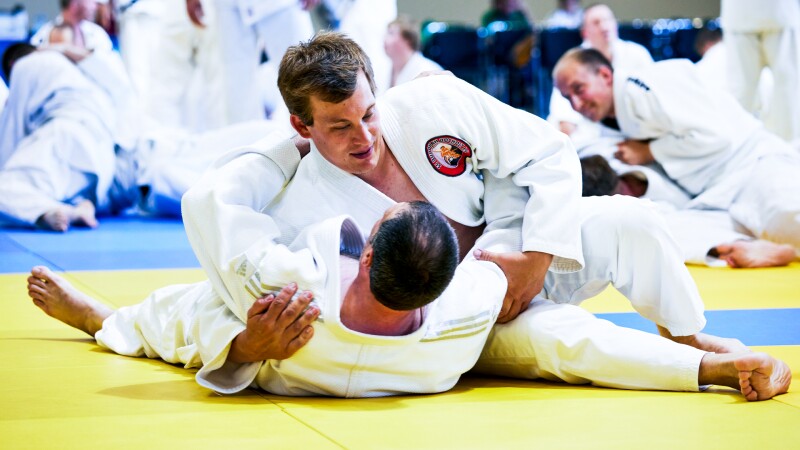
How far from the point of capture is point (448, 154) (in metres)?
2.96

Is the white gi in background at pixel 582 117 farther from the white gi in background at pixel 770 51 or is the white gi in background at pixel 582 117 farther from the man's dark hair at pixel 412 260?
the man's dark hair at pixel 412 260

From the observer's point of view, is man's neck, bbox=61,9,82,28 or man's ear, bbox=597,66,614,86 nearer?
man's ear, bbox=597,66,614,86

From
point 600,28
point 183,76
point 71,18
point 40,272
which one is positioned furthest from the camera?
point 71,18

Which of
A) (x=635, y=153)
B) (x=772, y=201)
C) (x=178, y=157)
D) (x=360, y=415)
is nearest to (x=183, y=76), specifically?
(x=178, y=157)

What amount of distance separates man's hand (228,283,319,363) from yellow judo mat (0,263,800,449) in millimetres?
142

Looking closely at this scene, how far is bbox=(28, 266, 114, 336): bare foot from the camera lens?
3.43 metres

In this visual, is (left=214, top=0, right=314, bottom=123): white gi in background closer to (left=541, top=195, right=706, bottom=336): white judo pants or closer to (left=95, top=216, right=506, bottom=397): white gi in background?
(left=541, top=195, right=706, bottom=336): white judo pants

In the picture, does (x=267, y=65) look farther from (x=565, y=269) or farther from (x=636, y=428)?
(x=636, y=428)

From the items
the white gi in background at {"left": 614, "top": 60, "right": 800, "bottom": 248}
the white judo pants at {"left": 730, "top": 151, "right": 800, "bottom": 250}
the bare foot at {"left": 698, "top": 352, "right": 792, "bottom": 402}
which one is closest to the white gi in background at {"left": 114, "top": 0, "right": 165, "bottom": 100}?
the white gi in background at {"left": 614, "top": 60, "right": 800, "bottom": 248}

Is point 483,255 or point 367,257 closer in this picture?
point 367,257

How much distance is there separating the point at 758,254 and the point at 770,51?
4063 mm

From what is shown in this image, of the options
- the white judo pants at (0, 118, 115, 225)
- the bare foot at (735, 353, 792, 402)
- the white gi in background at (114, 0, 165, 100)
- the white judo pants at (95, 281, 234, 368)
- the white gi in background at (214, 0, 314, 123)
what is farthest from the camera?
the white gi in background at (114, 0, 165, 100)

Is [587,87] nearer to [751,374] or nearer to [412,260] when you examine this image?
[751,374]

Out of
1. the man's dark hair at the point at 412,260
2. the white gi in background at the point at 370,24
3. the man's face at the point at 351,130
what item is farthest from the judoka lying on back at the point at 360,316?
the white gi in background at the point at 370,24
